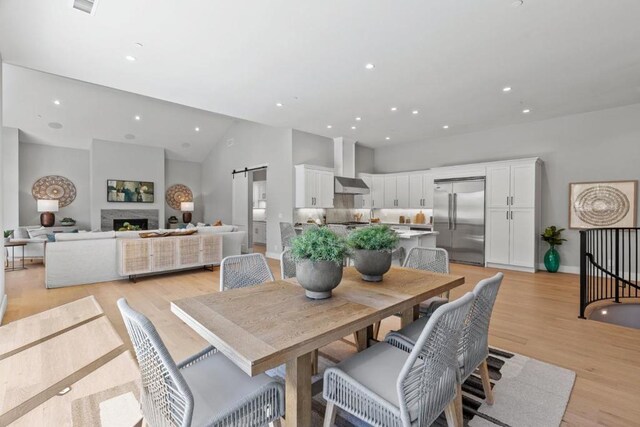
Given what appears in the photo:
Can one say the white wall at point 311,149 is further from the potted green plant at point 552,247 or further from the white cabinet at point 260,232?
the potted green plant at point 552,247

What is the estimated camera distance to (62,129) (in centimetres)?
839

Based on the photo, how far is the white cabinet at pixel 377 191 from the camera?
8.56m

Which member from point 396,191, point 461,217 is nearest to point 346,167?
point 396,191

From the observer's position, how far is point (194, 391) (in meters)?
1.34

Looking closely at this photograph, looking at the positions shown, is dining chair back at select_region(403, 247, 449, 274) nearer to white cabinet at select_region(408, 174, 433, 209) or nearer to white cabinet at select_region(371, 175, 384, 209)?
white cabinet at select_region(408, 174, 433, 209)

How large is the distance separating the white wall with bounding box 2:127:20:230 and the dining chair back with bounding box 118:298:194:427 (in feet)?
32.5

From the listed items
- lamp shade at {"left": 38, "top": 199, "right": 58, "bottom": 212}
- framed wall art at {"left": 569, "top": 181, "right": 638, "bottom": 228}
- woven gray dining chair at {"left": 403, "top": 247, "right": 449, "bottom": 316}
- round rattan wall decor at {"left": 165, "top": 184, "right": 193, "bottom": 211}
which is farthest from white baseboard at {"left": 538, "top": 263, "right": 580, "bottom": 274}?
lamp shade at {"left": 38, "top": 199, "right": 58, "bottom": 212}

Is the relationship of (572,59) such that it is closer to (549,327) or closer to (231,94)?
(549,327)

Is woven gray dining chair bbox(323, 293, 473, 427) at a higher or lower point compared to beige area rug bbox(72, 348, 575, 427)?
higher

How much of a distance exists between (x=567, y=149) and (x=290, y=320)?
6.88 meters

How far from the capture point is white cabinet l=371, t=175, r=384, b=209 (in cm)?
856

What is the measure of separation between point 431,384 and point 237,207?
8734 mm

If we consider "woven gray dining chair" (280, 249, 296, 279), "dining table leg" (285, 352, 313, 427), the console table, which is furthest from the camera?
the console table

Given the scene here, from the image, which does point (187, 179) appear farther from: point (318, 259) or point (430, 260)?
point (318, 259)
